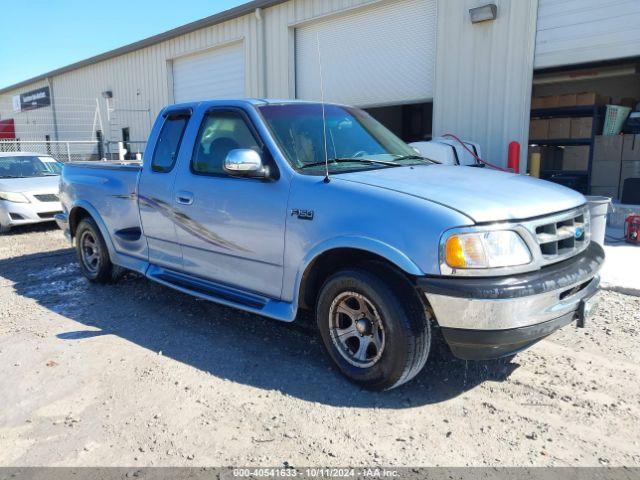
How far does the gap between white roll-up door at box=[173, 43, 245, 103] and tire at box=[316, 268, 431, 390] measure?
40.0 feet

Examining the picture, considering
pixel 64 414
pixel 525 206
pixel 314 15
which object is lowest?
pixel 64 414

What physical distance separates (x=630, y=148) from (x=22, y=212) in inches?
443

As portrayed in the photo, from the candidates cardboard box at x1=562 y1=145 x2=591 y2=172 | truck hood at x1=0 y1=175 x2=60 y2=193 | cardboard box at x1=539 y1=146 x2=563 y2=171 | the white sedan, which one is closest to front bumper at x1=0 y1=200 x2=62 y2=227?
the white sedan

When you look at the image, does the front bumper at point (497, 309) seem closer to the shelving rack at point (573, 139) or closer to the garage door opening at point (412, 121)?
the shelving rack at point (573, 139)

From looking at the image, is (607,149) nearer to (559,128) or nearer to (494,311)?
(559,128)

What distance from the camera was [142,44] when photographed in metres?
18.0

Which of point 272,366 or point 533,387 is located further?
point 272,366

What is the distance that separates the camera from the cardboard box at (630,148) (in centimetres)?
932

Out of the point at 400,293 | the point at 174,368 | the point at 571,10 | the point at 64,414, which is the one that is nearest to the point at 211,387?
the point at 174,368

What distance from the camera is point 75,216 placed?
19.8 feet

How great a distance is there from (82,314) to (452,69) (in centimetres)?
810

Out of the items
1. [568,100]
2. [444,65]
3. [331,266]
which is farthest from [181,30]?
[331,266]

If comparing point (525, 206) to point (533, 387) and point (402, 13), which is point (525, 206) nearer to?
point (533, 387)

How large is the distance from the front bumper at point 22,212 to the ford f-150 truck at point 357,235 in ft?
17.9
